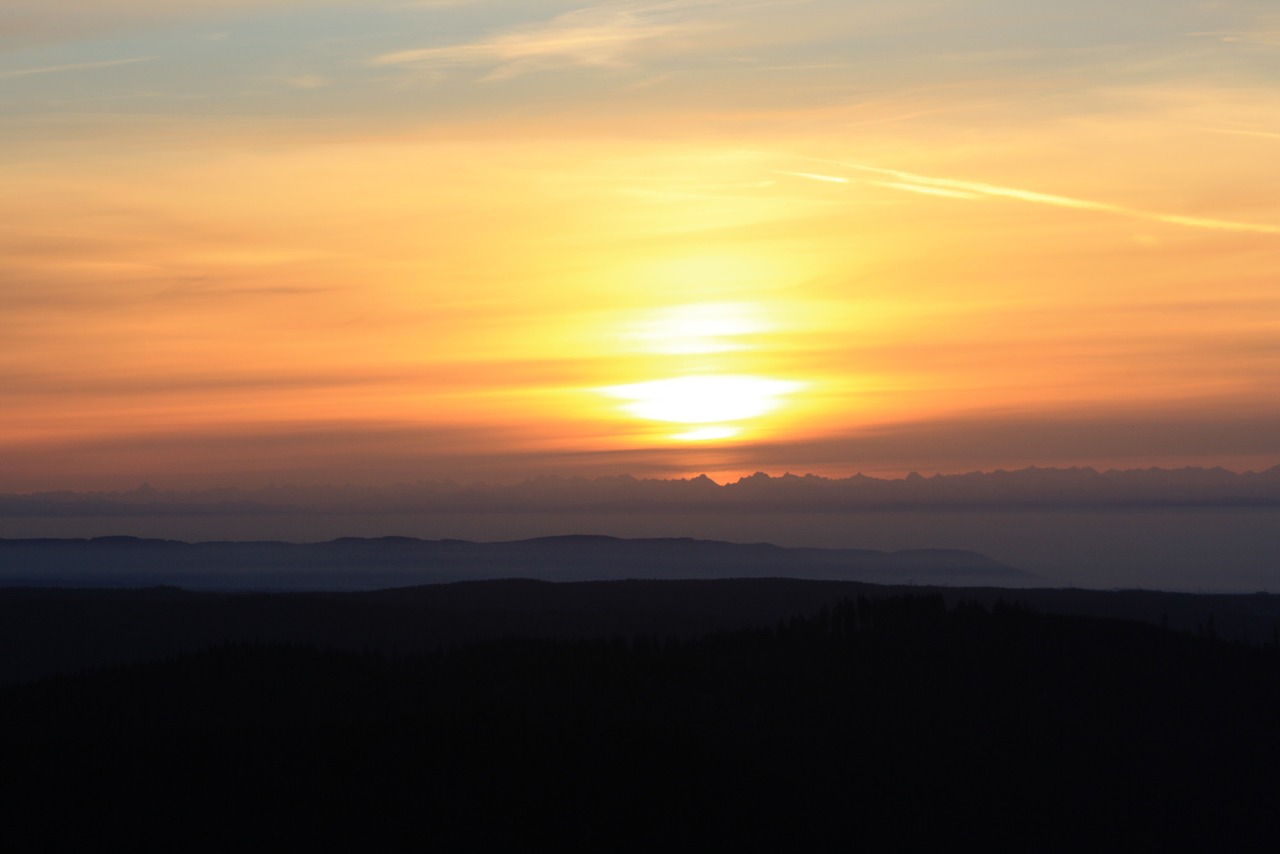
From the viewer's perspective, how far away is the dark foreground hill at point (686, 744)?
2178 cm

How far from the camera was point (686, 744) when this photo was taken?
1000 inches

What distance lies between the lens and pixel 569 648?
34.1 metres

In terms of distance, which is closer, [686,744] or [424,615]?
[686,744]

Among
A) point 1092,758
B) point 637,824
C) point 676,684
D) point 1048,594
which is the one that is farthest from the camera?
point 1048,594

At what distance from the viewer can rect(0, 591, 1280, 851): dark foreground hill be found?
71.5 ft

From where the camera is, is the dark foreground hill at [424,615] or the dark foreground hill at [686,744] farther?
the dark foreground hill at [424,615]

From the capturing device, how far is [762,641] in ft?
110

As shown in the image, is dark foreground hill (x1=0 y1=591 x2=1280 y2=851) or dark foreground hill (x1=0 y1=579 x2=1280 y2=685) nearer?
dark foreground hill (x1=0 y1=591 x2=1280 y2=851)

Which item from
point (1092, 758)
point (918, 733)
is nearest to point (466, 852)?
point (918, 733)

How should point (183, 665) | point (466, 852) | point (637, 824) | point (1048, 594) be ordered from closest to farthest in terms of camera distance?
point (466, 852)
point (637, 824)
point (183, 665)
point (1048, 594)

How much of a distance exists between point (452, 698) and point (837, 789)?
717 cm

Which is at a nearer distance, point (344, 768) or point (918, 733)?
point (344, 768)

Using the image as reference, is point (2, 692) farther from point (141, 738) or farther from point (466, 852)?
point (466, 852)

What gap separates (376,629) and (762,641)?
91.6 feet
